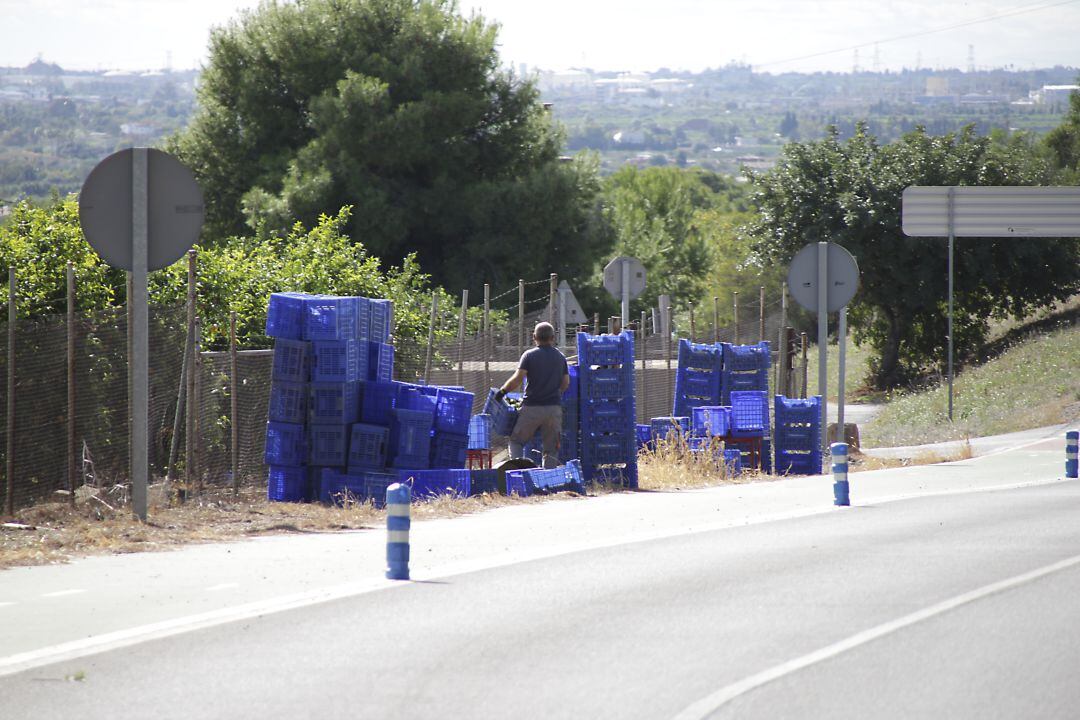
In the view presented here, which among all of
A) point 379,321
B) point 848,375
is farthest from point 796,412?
point 848,375

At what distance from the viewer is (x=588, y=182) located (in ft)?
155

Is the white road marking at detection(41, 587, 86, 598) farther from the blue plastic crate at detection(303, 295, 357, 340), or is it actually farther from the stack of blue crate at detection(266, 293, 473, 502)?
the blue plastic crate at detection(303, 295, 357, 340)

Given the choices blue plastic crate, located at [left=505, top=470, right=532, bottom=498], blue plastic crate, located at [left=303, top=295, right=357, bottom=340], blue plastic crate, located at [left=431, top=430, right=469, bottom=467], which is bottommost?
blue plastic crate, located at [left=505, top=470, right=532, bottom=498]

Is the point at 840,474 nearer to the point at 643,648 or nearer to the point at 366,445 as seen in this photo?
the point at 366,445

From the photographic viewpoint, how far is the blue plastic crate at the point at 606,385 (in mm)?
16938

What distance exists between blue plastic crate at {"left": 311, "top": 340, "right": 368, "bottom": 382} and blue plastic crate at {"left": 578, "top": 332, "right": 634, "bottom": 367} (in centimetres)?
305

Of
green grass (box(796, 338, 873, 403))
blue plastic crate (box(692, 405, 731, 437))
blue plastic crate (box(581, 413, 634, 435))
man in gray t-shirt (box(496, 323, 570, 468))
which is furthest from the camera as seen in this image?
green grass (box(796, 338, 873, 403))

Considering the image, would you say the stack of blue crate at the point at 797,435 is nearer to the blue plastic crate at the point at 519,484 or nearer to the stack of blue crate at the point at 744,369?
Result: the stack of blue crate at the point at 744,369

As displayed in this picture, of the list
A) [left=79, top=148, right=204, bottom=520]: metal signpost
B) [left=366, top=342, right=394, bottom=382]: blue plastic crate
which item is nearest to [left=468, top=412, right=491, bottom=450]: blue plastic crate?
[left=366, top=342, right=394, bottom=382]: blue plastic crate

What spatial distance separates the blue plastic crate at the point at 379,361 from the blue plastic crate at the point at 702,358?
19.7 ft

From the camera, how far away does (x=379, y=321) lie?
15.8 meters

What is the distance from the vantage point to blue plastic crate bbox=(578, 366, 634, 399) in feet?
55.6

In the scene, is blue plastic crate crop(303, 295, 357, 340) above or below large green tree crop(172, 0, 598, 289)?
below

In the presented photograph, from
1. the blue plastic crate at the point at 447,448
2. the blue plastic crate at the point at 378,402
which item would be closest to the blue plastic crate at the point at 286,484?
the blue plastic crate at the point at 378,402
